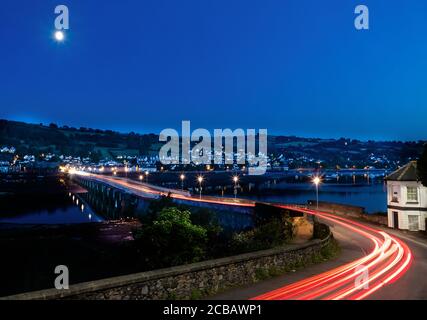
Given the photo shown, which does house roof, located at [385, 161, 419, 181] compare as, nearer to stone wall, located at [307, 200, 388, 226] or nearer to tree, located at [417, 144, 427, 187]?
tree, located at [417, 144, 427, 187]

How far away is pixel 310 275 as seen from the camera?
59.7 feet

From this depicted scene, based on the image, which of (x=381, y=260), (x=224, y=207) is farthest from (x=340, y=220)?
(x=381, y=260)

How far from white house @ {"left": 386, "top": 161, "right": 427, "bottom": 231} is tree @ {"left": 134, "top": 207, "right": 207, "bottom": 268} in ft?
76.9

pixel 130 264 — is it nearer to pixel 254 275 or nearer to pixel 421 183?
→ pixel 254 275

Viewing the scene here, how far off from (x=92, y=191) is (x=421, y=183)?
112 metres

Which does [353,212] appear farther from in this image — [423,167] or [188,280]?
Result: [188,280]

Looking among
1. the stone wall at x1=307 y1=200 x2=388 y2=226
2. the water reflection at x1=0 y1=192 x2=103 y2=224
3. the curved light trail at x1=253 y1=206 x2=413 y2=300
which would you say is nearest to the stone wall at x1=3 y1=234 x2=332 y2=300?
the curved light trail at x1=253 y1=206 x2=413 y2=300

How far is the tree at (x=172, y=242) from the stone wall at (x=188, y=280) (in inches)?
271

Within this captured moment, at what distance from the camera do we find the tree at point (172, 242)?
23.6 meters

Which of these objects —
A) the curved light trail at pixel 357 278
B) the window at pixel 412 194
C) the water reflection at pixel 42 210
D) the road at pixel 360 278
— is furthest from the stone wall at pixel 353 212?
the water reflection at pixel 42 210

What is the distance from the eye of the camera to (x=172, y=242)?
24188 millimetres

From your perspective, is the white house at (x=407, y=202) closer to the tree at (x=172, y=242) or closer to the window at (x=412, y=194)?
the window at (x=412, y=194)

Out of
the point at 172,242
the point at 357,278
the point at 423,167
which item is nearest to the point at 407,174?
the point at 423,167

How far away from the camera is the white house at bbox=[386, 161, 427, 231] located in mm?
37375
